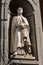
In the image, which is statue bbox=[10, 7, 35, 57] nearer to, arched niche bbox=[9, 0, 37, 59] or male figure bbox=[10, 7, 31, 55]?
male figure bbox=[10, 7, 31, 55]

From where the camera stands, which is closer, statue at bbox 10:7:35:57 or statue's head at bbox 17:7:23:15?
statue at bbox 10:7:35:57

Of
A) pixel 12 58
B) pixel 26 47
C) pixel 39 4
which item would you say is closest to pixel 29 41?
pixel 26 47

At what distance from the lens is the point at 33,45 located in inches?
183

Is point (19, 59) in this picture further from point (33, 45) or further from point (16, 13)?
point (16, 13)

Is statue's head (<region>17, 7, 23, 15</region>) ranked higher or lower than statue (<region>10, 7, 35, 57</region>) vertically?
higher

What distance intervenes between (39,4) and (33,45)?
907mm

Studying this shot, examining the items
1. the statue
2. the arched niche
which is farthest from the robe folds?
the arched niche

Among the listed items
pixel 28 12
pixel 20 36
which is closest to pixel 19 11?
pixel 28 12

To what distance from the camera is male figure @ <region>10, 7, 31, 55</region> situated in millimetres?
4434

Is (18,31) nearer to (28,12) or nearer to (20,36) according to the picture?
(20,36)

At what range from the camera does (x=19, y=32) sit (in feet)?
14.9

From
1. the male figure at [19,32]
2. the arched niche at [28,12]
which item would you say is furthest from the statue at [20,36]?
the arched niche at [28,12]

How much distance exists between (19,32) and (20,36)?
74 millimetres

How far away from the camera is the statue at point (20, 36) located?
14.5 ft
